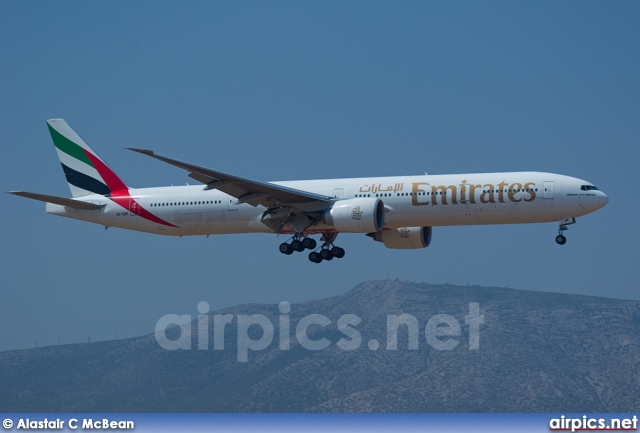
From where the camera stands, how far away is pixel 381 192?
191 feet

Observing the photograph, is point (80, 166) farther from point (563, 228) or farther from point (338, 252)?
point (563, 228)

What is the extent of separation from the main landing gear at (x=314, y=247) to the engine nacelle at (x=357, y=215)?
3692mm

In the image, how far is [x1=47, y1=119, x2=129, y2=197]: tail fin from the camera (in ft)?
217

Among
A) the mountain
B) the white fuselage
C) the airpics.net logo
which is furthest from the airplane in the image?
the airpics.net logo

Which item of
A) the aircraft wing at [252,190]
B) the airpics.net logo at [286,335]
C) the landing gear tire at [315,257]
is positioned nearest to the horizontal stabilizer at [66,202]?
the aircraft wing at [252,190]

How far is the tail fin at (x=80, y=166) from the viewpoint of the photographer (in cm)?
6619

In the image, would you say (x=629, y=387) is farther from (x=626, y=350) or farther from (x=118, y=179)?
(x=118, y=179)

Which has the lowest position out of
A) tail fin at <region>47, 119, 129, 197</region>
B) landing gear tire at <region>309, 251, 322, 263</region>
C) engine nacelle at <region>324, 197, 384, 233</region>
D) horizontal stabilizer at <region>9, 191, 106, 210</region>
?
landing gear tire at <region>309, 251, 322, 263</region>

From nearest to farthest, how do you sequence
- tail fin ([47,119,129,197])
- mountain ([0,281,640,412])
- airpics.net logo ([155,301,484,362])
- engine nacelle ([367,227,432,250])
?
1. engine nacelle ([367,227,432,250])
2. tail fin ([47,119,129,197])
3. mountain ([0,281,640,412])
4. airpics.net logo ([155,301,484,362])

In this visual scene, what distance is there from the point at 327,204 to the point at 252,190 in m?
3.96

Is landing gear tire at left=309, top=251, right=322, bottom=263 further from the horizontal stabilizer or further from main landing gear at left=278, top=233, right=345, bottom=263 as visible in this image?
the horizontal stabilizer

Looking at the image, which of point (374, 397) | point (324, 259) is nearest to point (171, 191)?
point (324, 259)

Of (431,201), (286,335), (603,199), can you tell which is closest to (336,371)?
(286,335)

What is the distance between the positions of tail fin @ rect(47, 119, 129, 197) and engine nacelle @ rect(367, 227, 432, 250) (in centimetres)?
1527
